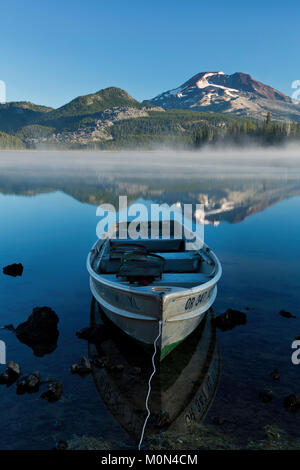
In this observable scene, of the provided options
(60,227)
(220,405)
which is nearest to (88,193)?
(60,227)

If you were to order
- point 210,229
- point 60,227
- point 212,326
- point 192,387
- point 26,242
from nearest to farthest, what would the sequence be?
point 192,387
point 212,326
point 26,242
point 210,229
point 60,227

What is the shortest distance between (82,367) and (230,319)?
226 inches

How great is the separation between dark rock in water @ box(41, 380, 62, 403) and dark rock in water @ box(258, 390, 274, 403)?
503 centimetres

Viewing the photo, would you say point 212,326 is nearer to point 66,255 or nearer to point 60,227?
point 66,255

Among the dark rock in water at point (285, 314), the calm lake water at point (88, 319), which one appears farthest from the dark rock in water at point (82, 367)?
the dark rock in water at point (285, 314)

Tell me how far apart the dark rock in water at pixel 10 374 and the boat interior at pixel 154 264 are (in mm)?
3802

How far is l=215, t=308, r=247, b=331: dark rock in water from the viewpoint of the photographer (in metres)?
12.7

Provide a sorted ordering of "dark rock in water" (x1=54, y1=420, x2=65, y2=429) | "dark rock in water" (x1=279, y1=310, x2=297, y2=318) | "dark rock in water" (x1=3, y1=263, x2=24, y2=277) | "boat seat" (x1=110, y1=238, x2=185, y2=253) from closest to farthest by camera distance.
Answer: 1. "dark rock in water" (x1=54, y1=420, x2=65, y2=429)
2. "dark rock in water" (x1=279, y1=310, x2=297, y2=318)
3. "boat seat" (x1=110, y1=238, x2=185, y2=253)
4. "dark rock in water" (x1=3, y1=263, x2=24, y2=277)

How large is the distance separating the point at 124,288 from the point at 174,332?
1941mm

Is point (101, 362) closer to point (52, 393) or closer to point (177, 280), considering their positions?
point (52, 393)

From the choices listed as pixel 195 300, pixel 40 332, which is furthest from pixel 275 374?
pixel 40 332

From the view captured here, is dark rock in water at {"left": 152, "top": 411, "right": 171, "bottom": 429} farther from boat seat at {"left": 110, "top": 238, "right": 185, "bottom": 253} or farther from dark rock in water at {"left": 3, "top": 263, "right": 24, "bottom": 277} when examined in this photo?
dark rock in water at {"left": 3, "top": 263, "right": 24, "bottom": 277}

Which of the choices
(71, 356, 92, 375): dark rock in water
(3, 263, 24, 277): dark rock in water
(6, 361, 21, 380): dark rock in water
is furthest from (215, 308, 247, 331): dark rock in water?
(3, 263, 24, 277): dark rock in water

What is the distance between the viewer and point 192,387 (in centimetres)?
941
